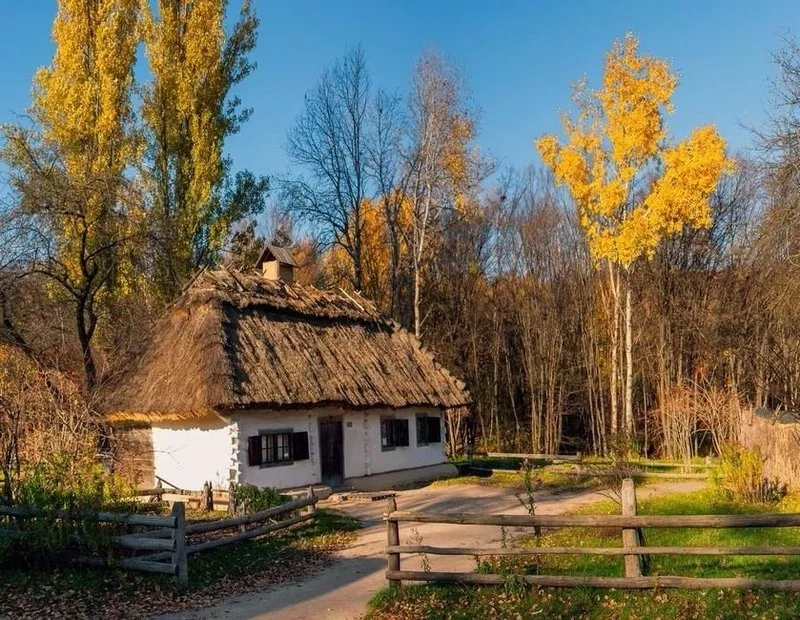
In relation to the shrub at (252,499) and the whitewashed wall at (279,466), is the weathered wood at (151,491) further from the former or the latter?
the shrub at (252,499)

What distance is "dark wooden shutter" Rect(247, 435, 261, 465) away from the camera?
59.3 feet

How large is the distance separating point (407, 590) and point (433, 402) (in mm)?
15153

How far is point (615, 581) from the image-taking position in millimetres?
7766

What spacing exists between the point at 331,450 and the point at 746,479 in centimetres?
1085

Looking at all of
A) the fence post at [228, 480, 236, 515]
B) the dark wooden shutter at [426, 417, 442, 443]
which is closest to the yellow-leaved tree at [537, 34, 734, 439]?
the dark wooden shutter at [426, 417, 442, 443]

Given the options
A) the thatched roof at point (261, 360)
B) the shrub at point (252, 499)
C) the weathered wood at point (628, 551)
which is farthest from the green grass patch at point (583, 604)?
the thatched roof at point (261, 360)

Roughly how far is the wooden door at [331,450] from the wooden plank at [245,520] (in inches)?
228

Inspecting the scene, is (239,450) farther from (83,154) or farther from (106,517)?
(83,154)

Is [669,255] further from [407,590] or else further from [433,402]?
[407,590]

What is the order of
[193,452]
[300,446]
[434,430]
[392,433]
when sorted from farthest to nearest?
[434,430]
[392,433]
[300,446]
[193,452]

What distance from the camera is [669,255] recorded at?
31.4 meters

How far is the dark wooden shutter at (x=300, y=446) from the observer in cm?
1939

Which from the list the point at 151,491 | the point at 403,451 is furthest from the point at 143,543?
the point at 403,451

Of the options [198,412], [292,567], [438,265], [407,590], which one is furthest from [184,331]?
[438,265]
